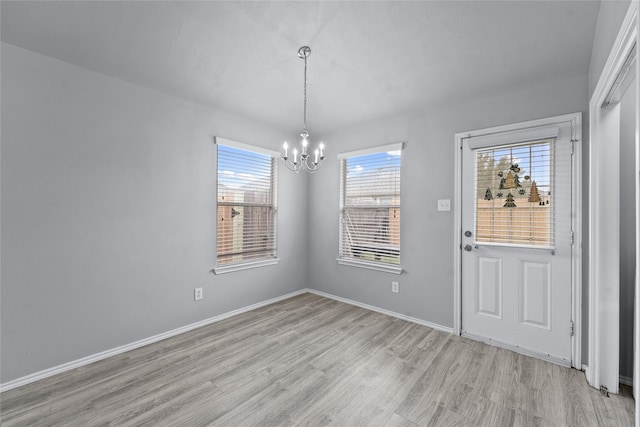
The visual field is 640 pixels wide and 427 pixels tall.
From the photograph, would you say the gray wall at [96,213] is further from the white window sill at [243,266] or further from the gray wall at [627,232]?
the gray wall at [627,232]

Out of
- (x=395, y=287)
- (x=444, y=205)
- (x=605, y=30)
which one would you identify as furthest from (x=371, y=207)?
(x=605, y=30)

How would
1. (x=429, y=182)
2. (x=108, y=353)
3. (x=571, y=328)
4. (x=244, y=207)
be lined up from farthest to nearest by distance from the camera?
(x=244, y=207) → (x=429, y=182) → (x=108, y=353) → (x=571, y=328)

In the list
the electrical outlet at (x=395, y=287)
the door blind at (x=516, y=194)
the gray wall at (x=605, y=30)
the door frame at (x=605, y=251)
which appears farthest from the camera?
the electrical outlet at (x=395, y=287)

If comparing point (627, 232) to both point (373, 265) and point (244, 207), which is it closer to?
point (373, 265)

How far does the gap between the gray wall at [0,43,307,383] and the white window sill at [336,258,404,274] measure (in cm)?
162

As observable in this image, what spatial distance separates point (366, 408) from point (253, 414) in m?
0.74

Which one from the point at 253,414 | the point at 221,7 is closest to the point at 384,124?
the point at 221,7

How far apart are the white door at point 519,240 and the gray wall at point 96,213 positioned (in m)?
2.82

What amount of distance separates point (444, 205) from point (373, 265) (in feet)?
3.87

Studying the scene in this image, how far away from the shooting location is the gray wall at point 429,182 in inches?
103

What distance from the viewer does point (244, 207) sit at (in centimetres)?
360

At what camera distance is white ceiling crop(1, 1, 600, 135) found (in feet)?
5.88

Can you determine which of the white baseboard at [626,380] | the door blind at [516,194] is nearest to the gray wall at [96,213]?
the door blind at [516,194]

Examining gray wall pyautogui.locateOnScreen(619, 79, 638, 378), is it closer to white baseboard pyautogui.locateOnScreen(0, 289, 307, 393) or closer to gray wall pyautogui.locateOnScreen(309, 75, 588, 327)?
gray wall pyautogui.locateOnScreen(309, 75, 588, 327)
